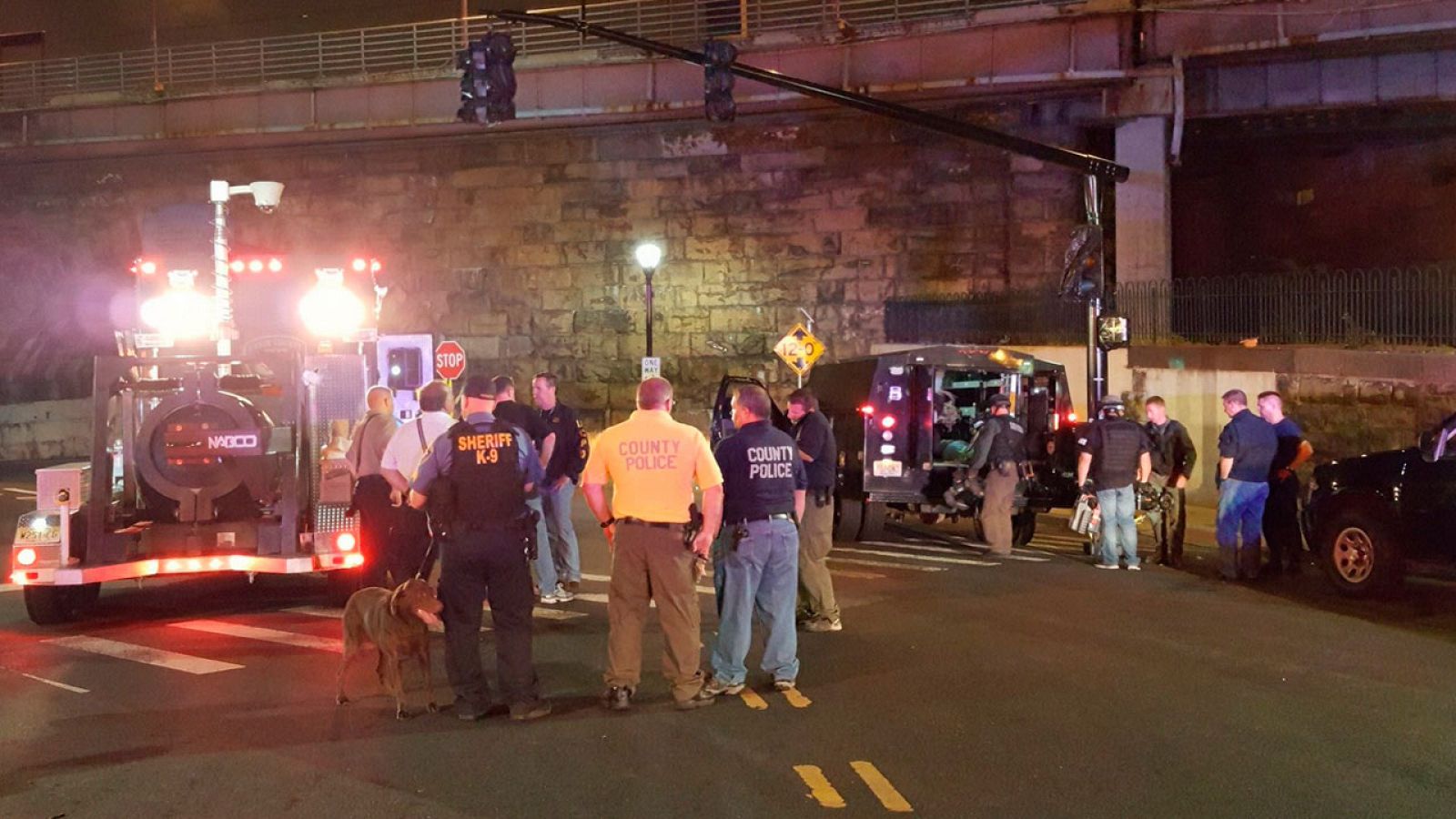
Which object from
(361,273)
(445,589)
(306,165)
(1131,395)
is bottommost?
(445,589)

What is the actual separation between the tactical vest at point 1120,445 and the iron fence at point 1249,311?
5.69 meters

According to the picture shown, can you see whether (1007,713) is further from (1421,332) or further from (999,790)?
(1421,332)

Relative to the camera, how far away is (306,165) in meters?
28.5

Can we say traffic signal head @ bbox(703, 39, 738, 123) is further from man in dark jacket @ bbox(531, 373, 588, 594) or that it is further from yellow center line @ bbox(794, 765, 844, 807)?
yellow center line @ bbox(794, 765, 844, 807)

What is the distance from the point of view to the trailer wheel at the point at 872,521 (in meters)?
14.9

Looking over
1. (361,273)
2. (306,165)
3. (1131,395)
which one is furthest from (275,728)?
(306,165)

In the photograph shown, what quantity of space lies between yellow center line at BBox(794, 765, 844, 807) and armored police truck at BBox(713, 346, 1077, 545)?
302 inches

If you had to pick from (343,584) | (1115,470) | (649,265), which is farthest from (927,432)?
(649,265)

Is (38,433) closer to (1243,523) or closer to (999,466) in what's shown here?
(999,466)

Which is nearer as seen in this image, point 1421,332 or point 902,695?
point 902,695

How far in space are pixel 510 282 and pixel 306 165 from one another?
5567 millimetres

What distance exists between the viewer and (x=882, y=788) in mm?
5609

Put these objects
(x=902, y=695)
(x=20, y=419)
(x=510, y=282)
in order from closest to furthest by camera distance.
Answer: (x=902, y=695)
(x=510, y=282)
(x=20, y=419)

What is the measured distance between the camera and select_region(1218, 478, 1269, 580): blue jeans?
1170 cm
